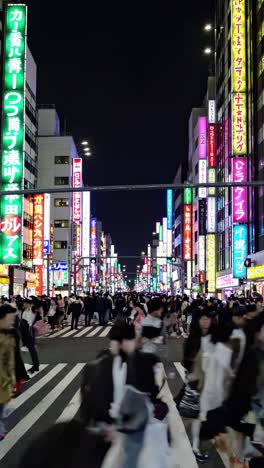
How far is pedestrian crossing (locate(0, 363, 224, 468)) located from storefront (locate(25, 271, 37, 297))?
45387 millimetres

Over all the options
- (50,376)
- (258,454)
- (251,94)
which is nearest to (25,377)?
(258,454)

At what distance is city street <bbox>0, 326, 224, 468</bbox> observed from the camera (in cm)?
745

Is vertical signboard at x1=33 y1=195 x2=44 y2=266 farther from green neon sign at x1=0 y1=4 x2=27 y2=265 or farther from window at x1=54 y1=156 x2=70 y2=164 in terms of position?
window at x1=54 y1=156 x2=70 y2=164

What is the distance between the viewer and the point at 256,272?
37.4 m

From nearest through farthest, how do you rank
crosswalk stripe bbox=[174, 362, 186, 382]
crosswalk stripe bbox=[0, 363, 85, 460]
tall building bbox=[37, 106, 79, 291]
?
crosswalk stripe bbox=[0, 363, 85, 460] → crosswalk stripe bbox=[174, 362, 186, 382] → tall building bbox=[37, 106, 79, 291]

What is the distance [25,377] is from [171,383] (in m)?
4.92

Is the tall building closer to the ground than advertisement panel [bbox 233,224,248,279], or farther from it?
farther from it

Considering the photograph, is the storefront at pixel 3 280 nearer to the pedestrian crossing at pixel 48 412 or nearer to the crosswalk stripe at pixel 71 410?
the pedestrian crossing at pixel 48 412

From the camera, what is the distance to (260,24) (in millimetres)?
44281

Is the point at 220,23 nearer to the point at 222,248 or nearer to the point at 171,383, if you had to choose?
the point at 222,248

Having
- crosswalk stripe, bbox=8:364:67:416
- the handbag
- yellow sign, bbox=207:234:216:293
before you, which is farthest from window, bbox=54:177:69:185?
the handbag

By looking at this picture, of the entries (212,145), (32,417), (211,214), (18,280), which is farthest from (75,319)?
(211,214)

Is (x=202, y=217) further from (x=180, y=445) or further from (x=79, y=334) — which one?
(x=180, y=445)

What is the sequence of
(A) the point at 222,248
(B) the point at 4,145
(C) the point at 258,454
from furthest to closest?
(A) the point at 222,248 < (B) the point at 4,145 < (C) the point at 258,454
